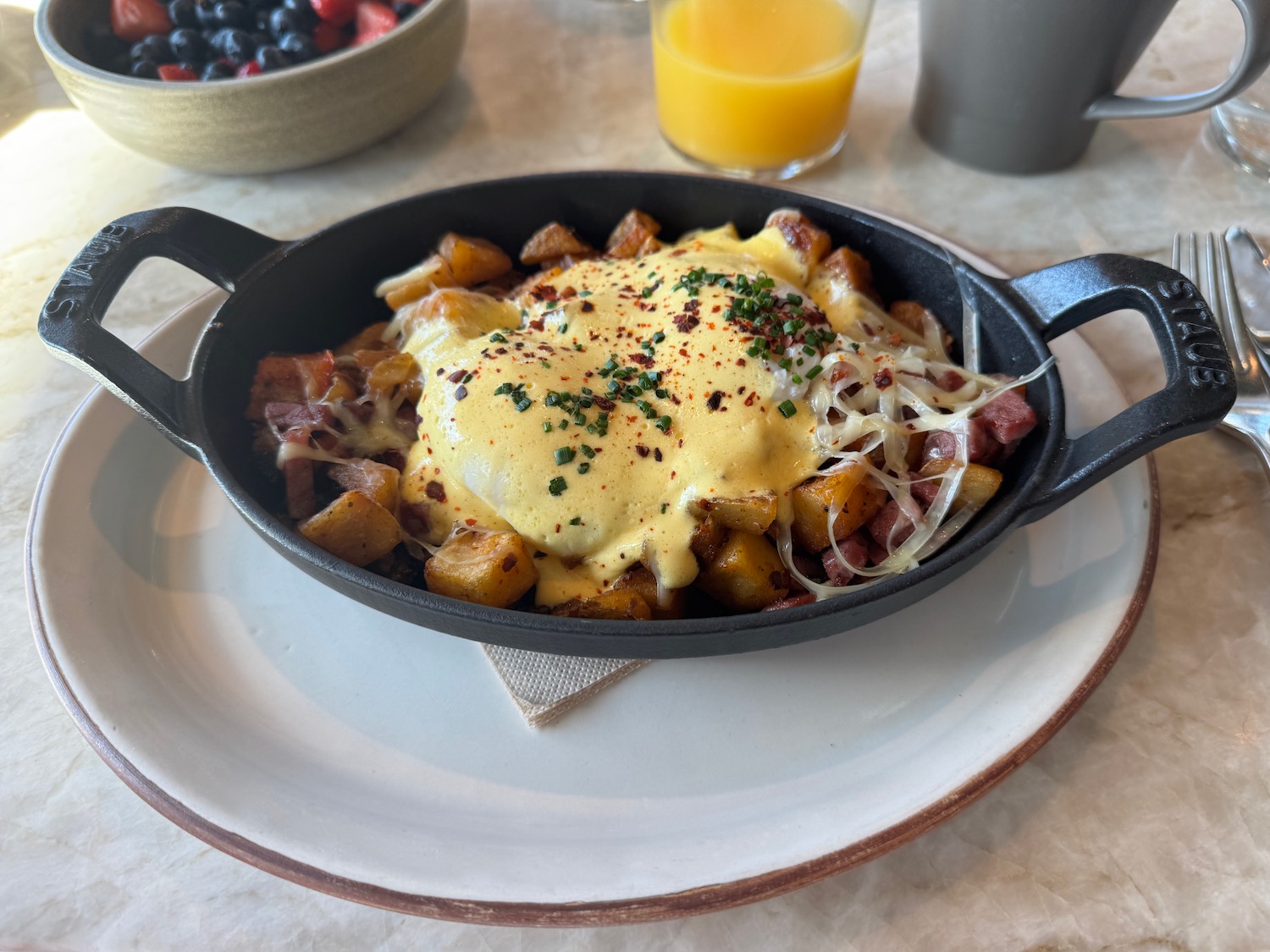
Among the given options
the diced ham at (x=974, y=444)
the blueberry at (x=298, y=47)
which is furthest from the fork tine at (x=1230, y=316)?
the blueberry at (x=298, y=47)

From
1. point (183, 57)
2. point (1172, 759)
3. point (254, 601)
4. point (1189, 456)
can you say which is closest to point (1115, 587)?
point (1172, 759)

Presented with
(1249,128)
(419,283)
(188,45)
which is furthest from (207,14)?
(1249,128)

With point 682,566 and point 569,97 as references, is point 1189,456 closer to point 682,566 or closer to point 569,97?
point 682,566

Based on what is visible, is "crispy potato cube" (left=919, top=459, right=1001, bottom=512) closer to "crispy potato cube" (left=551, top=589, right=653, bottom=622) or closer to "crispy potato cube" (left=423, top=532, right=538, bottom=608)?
"crispy potato cube" (left=551, top=589, right=653, bottom=622)

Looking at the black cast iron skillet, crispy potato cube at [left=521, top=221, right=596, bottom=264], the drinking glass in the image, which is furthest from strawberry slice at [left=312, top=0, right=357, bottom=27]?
the drinking glass

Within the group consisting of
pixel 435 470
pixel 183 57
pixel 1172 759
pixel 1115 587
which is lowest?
pixel 1172 759

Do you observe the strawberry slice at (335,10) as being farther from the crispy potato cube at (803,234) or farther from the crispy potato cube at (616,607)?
the crispy potato cube at (616,607)

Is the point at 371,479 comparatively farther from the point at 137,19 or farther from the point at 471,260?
the point at 137,19
